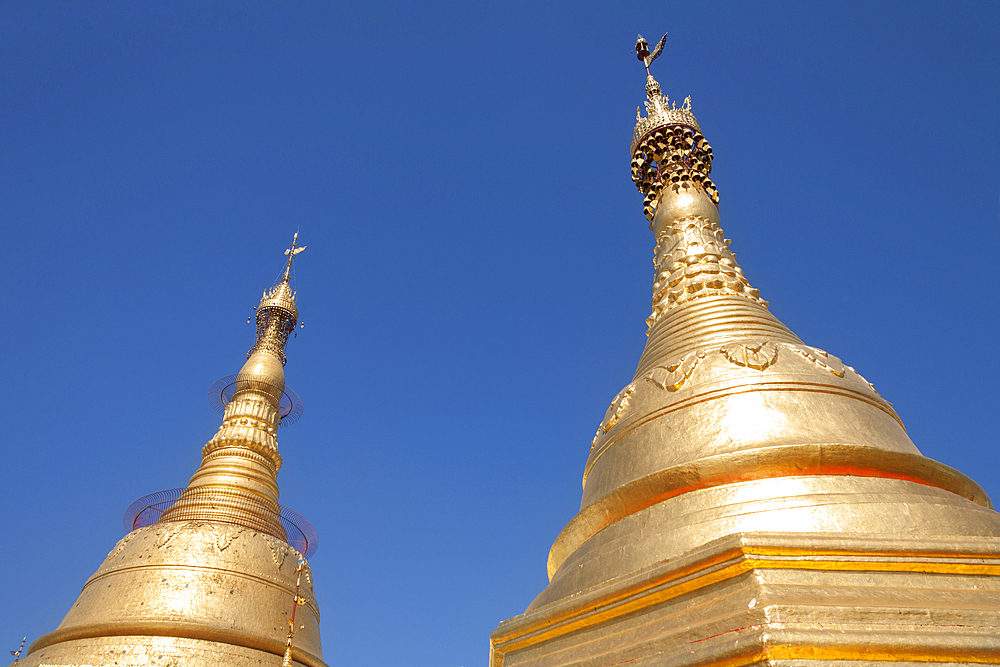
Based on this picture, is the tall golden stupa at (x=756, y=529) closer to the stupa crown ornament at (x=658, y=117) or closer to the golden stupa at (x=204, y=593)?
the stupa crown ornament at (x=658, y=117)

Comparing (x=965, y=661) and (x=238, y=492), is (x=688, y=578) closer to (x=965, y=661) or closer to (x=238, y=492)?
(x=965, y=661)

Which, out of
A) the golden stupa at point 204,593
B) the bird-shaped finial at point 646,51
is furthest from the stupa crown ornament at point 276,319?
the bird-shaped finial at point 646,51

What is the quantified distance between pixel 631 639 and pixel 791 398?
8.60 ft

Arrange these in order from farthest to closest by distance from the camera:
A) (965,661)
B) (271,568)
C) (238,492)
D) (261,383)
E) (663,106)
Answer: (261,383) → (238,492) → (271,568) → (663,106) → (965,661)

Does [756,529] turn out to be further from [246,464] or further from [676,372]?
[246,464]

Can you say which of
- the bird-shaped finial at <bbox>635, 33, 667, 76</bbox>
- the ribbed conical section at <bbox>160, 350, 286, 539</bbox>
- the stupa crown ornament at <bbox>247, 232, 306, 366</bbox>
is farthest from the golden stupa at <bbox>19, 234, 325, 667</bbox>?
the bird-shaped finial at <bbox>635, 33, 667, 76</bbox>

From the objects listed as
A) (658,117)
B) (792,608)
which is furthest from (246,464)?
(792,608)

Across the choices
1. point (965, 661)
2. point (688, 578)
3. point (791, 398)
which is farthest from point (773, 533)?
point (791, 398)

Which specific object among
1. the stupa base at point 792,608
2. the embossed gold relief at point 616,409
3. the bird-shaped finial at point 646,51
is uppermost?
the bird-shaped finial at point 646,51

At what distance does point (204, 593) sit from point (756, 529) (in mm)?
11114

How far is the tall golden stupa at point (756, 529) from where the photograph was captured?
3.73 metres

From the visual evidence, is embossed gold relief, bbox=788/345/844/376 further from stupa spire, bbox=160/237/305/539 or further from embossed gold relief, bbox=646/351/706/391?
stupa spire, bbox=160/237/305/539

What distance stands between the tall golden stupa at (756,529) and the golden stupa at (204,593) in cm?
808

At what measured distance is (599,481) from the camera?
20.9ft
